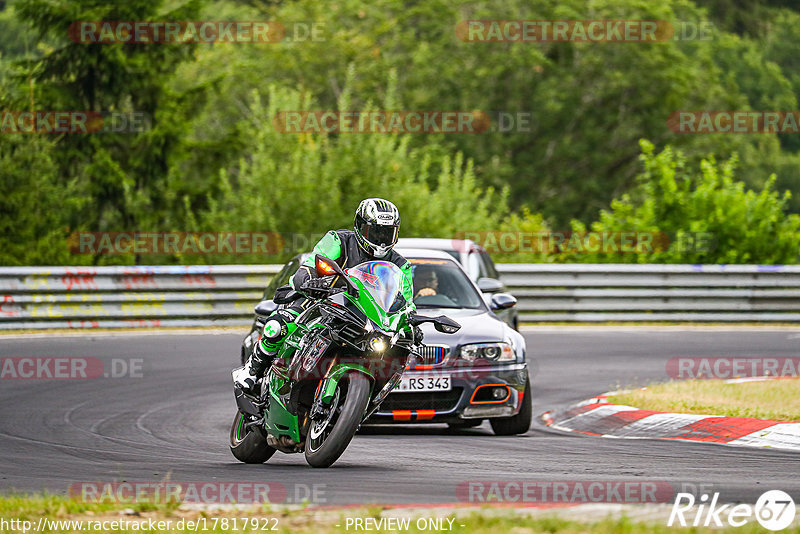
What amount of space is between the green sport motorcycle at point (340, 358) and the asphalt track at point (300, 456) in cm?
26

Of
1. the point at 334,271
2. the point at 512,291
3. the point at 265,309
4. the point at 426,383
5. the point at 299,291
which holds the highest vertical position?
the point at 334,271

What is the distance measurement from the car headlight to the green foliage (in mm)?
15469

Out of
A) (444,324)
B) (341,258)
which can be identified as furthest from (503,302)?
(341,258)

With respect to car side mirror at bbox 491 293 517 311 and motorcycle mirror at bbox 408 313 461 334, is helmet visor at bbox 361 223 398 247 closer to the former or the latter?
motorcycle mirror at bbox 408 313 461 334

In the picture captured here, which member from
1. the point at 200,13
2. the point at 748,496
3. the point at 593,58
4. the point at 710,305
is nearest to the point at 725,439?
the point at 748,496

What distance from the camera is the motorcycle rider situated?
7578 millimetres

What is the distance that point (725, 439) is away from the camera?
984cm

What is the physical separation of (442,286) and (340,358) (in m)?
4.20

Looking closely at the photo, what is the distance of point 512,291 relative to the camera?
2202 centimetres

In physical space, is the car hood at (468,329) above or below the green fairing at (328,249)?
below

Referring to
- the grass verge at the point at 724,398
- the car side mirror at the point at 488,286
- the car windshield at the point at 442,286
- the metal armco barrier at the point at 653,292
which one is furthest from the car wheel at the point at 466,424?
the metal armco barrier at the point at 653,292

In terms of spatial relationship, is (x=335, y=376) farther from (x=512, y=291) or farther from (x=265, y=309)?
(x=512, y=291)

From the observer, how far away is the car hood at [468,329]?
34.3 feet

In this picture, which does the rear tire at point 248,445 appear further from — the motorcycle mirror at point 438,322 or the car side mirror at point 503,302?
the car side mirror at point 503,302
